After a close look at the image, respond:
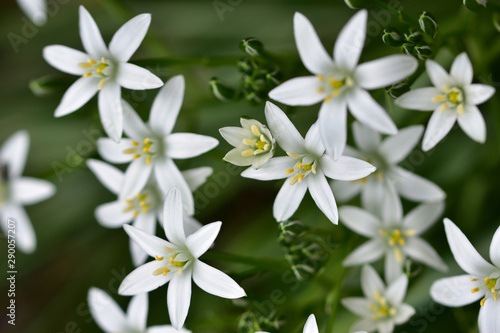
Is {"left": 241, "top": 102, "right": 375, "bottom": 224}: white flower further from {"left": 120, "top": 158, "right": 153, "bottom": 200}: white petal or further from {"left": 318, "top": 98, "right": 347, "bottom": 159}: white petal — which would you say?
{"left": 120, "top": 158, "right": 153, "bottom": 200}: white petal

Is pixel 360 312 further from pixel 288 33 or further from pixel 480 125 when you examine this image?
pixel 288 33

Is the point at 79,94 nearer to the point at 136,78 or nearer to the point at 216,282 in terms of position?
the point at 136,78

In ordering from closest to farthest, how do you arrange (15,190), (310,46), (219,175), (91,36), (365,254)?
(310,46) → (91,36) → (365,254) → (219,175) → (15,190)

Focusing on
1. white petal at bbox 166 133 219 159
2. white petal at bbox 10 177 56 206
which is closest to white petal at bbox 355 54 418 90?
white petal at bbox 166 133 219 159

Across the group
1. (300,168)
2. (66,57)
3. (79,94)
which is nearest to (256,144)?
(300,168)

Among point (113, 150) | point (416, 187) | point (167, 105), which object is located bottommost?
point (416, 187)

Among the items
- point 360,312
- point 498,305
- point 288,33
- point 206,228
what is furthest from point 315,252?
point 288,33
